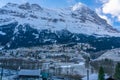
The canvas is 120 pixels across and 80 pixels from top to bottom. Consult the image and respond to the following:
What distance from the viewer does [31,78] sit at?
13500cm

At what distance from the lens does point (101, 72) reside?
9131cm

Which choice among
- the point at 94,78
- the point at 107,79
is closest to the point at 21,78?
the point at 94,78

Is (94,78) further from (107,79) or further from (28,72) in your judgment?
(28,72)

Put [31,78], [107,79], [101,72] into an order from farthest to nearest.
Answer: [31,78]
[107,79]
[101,72]

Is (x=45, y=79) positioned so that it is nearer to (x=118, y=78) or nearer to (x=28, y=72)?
(x=28, y=72)

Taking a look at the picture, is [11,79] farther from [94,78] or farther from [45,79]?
[94,78]

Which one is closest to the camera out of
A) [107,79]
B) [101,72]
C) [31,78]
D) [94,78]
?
[101,72]

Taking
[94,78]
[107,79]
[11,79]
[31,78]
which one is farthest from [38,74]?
[107,79]

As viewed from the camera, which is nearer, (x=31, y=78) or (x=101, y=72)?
(x=101, y=72)

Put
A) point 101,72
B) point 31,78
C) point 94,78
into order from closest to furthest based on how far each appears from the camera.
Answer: point 101,72
point 94,78
point 31,78

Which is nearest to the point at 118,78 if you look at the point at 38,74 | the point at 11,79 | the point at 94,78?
the point at 94,78

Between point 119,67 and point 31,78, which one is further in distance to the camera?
point 31,78

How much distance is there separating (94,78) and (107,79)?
42.6 ft

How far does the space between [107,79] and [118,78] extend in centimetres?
1346
